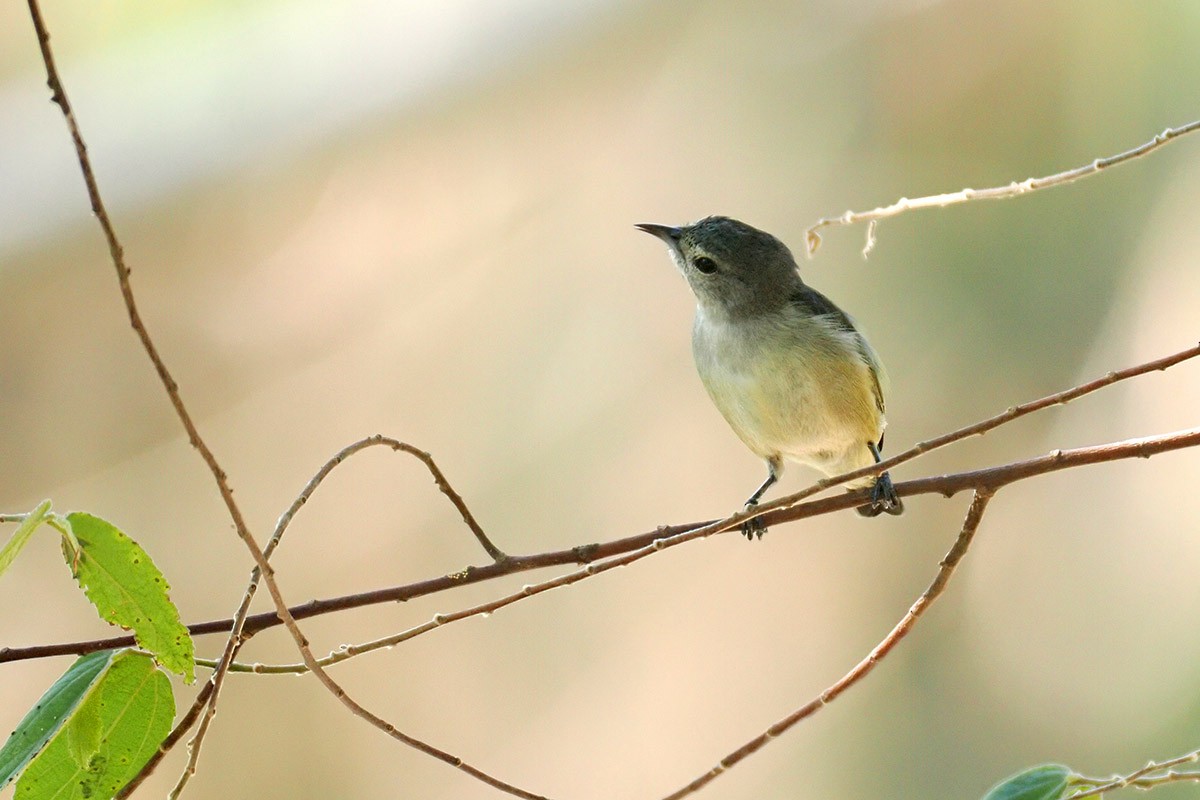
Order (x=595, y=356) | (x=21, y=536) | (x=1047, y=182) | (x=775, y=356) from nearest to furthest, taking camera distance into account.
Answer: (x=21, y=536), (x=1047, y=182), (x=775, y=356), (x=595, y=356)

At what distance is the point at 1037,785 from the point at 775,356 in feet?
3.92

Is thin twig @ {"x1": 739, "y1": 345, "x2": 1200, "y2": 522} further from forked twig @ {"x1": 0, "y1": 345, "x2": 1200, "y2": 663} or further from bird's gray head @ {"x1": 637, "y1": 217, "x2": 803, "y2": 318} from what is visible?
bird's gray head @ {"x1": 637, "y1": 217, "x2": 803, "y2": 318}

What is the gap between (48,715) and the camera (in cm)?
116

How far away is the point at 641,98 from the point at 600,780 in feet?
10.0

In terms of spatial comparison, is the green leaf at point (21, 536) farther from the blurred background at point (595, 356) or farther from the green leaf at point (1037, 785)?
the blurred background at point (595, 356)

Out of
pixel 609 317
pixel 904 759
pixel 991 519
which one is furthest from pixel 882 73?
pixel 904 759

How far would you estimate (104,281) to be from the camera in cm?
434

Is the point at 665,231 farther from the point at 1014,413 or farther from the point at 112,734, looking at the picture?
the point at 112,734

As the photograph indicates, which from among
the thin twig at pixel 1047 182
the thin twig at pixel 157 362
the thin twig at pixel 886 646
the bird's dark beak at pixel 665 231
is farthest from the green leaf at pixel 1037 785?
the bird's dark beak at pixel 665 231

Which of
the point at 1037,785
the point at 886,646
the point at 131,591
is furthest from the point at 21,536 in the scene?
the point at 1037,785

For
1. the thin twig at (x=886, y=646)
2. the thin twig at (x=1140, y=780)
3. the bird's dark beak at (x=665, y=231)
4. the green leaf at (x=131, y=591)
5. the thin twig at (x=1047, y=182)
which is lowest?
the thin twig at (x=1140, y=780)

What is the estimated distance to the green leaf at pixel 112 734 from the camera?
1151 mm

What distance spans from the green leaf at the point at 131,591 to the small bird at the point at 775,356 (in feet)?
4.40

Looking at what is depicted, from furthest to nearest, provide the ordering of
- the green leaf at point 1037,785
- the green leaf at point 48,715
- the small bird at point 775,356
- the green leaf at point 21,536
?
the small bird at point 775,356
the green leaf at point 1037,785
the green leaf at point 48,715
the green leaf at point 21,536
